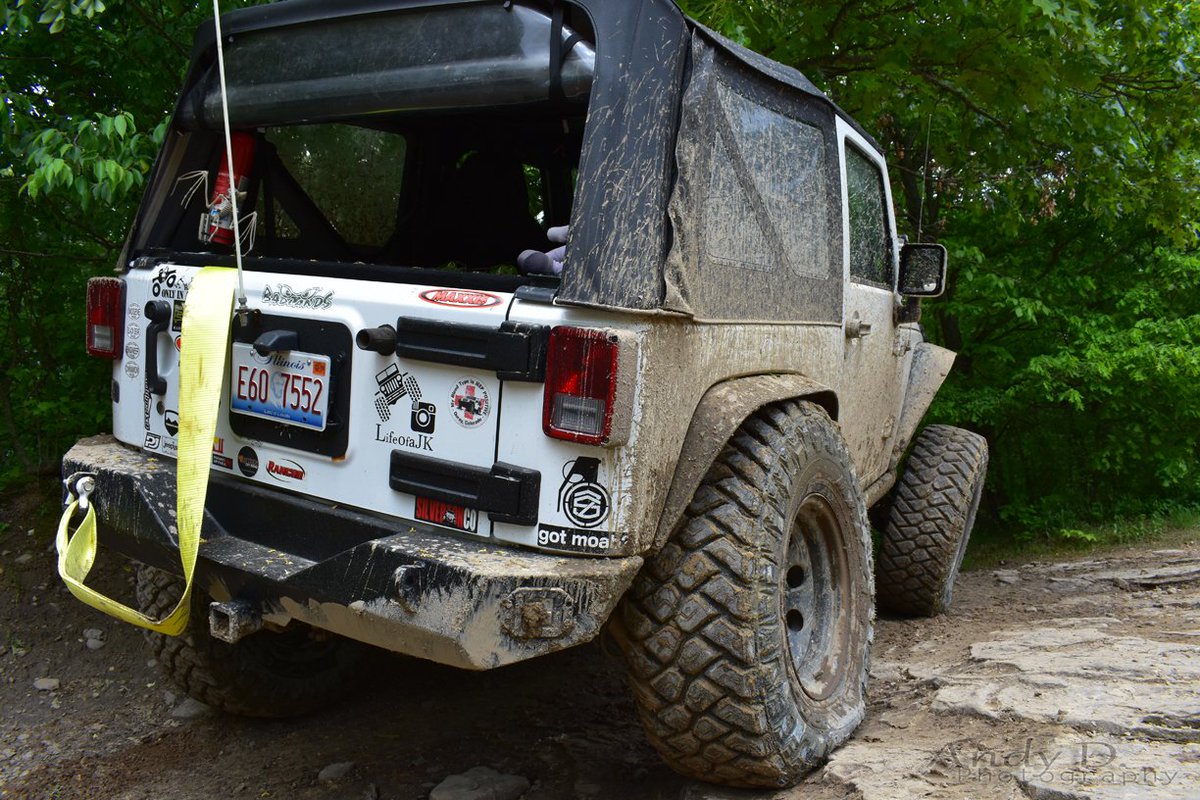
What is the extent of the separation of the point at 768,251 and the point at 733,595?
111cm

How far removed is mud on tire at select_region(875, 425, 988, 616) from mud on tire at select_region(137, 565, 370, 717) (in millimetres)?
2618

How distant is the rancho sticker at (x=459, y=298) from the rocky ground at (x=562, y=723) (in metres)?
1.48

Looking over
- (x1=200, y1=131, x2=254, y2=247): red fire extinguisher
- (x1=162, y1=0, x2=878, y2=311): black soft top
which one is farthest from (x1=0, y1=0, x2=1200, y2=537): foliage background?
(x1=162, y1=0, x2=878, y2=311): black soft top

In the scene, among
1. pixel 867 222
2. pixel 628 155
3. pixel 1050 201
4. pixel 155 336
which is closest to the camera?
pixel 628 155

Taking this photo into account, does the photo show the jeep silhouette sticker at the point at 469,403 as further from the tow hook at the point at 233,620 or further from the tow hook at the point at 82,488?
the tow hook at the point at 82,488

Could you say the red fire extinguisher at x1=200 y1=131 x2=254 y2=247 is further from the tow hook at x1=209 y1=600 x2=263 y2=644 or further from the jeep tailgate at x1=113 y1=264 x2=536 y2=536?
the tow hook at x1=209 y1=600 x2=263 y2=644

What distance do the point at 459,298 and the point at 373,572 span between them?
71 cm

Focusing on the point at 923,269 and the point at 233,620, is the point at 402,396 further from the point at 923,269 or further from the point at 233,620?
the point at 923,269

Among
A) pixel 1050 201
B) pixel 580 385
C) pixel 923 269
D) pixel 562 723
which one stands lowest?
pixel 562 723

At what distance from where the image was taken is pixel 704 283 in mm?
2648

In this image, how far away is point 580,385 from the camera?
234 cm

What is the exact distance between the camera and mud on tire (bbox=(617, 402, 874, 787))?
2549 millimetres

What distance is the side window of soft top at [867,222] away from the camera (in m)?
4.04

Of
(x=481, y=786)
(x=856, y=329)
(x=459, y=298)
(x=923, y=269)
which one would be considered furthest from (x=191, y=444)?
(x=923, y=269)
